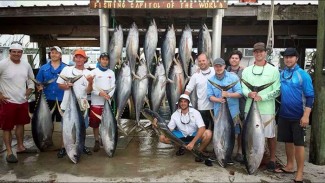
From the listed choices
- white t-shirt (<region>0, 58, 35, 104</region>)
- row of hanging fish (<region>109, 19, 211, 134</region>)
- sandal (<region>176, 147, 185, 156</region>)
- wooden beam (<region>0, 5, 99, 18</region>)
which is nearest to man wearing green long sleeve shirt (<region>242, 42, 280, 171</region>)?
row of hanging fish (<region>109, 19, 211, 134</region>)

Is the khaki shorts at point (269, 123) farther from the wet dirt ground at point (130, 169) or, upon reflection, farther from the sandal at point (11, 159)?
the sandal at point (11, 159)

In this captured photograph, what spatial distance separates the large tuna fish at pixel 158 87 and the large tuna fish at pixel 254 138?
4.72 ft

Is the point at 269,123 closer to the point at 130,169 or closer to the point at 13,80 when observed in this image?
the point at 130,169

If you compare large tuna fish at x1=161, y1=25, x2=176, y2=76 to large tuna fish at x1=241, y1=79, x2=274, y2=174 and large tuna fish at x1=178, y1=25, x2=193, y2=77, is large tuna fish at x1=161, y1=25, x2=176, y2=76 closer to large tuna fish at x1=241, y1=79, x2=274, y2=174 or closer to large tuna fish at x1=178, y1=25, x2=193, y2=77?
large tuna fish at x1=178, y1=25, x2=193, y2=77

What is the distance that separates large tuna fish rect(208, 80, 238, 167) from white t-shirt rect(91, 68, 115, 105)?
154cm

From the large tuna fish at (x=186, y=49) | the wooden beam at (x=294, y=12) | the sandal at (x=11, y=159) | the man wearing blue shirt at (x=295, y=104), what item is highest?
the wooden beam at (x=294, y=12)

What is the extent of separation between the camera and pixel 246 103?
4.14 meters

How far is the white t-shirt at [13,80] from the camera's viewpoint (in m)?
4.36

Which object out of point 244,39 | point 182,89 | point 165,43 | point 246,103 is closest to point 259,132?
point 246,103

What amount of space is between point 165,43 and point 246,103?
61.1 inches

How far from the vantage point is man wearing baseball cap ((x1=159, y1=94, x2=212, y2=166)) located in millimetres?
4336

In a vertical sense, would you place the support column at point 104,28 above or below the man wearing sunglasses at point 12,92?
above

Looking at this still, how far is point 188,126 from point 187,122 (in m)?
0.06

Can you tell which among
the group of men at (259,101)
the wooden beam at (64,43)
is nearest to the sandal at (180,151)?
the group of men at (259,101)
